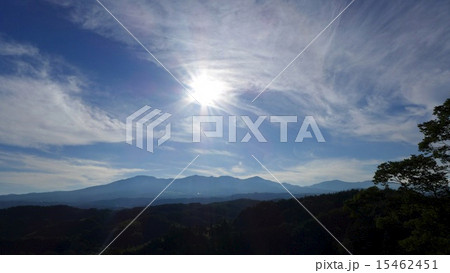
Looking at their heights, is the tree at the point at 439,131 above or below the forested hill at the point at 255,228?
above

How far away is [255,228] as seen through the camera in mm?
54844

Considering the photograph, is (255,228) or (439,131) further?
(255,228)

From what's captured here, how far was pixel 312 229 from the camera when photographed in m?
42.1

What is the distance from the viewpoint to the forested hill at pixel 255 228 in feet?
35.6

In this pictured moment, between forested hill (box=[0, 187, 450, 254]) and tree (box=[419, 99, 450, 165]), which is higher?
tree (box=[419, 99, 450, 165])

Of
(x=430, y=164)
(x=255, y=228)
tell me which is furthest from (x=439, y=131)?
(x=255, y=228)

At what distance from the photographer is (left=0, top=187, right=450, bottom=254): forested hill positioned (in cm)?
1084

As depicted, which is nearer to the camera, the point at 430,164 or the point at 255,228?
the point at 430,164

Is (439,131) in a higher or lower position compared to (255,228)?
higher

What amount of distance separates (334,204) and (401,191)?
57.5m

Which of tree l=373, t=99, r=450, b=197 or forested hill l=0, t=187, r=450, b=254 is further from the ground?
tree l=373, t=99, r=450, b=197

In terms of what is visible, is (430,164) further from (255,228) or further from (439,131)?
(255,228)
